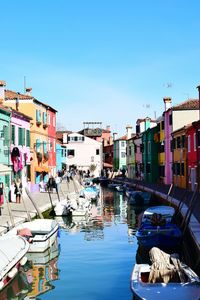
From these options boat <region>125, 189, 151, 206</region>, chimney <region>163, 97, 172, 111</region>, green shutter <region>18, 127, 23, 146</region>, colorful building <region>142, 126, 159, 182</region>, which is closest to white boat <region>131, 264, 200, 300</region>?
green shutter <region>18, 127, 23, 146</region>

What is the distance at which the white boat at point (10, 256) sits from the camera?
15.2 meters

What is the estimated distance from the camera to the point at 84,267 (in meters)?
18.9

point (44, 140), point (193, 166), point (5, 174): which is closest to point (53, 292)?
point (5, 174)

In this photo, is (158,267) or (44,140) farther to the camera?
(44,140)

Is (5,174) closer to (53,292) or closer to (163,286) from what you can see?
(53,292)

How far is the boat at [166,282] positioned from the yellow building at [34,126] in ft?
108

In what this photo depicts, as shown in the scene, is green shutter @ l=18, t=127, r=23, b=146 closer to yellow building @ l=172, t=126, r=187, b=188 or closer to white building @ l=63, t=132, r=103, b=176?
yellow building @ l=172, t=126, r=187, b=188

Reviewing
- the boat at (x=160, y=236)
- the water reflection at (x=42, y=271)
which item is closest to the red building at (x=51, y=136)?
the water reflection at (x=42, y=271)

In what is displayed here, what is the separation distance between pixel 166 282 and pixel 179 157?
3640 centimetres

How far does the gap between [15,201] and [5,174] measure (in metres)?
2.43

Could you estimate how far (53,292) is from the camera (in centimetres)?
1554

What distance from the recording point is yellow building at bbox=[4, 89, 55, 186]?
156 feet

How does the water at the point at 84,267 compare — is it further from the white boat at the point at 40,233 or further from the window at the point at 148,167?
→ the window at the point at 148,167

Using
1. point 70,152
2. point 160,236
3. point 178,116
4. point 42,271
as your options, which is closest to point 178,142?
point 178,116
